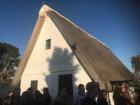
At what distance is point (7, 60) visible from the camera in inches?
1609

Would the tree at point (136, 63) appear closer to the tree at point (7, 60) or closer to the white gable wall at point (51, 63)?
the white gable wall at point (51, 63)

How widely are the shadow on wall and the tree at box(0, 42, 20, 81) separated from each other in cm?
2885

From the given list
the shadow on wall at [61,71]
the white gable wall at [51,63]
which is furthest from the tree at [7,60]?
the shadow on wall at [61,71]

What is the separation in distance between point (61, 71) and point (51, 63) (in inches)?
44.0

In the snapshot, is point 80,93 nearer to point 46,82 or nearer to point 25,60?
point 46,82

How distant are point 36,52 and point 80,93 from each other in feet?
26.7

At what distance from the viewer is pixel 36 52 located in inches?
560

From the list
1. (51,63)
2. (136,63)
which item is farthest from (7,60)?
(51,63)

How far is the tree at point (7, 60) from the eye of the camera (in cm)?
4031

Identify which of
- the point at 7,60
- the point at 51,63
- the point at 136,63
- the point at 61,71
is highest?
the point at 7,60

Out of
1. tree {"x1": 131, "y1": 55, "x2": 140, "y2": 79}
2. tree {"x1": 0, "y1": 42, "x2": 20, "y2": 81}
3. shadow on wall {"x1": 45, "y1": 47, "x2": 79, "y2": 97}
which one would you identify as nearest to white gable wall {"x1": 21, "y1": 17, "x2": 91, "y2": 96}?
shadow on wall {"x1": 45, "y1": 47, "x2": 79, "y2": 97}

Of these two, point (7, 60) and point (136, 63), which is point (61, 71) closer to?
point (136, 63)

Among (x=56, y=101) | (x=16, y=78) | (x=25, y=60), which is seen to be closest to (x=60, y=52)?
(x=25, y=60)

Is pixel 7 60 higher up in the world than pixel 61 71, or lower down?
higher up
